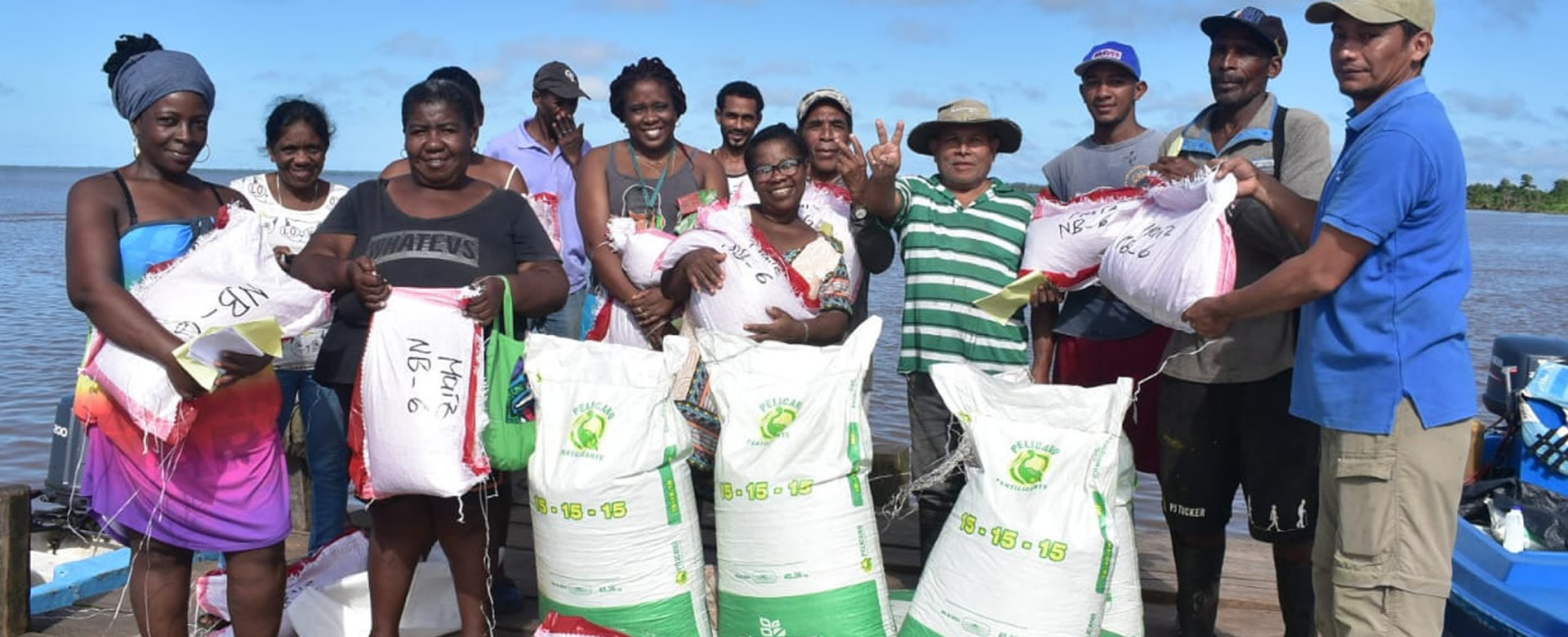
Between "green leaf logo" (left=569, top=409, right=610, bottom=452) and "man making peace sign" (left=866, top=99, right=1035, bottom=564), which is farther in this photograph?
"man making peace sign" (left=866, top=99, right=1035, bottom=564)

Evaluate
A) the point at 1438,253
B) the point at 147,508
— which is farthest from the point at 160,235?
the point at 1438,253

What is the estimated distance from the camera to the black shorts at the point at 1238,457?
3.25 metres

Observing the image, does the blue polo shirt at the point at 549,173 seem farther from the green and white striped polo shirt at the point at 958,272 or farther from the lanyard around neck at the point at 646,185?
the green and white striped polo shirt at the point at 958,272

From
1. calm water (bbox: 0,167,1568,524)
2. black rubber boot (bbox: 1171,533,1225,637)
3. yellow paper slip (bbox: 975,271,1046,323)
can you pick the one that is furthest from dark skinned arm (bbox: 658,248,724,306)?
calm water (bbox: 0,167,1568,524)

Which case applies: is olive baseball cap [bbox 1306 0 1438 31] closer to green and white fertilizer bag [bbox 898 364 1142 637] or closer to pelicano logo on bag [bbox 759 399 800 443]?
green and white fertilizer bag [bbox 898 364 1142 637]

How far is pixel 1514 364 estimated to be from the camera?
4445 mm

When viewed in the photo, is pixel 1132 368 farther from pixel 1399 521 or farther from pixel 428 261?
pixel 428 261

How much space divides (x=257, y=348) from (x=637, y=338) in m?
1.34

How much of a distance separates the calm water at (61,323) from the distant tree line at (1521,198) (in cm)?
4933

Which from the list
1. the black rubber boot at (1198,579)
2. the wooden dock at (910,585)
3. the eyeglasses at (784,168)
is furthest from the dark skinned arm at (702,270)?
the black rubber boot at (1198,579)

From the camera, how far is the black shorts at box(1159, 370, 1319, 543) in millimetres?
3254

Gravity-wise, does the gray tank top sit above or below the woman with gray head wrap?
above

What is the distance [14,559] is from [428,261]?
1.84 meters

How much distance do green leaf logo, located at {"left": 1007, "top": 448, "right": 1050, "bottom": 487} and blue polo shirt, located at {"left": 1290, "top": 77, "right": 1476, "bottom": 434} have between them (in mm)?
701
